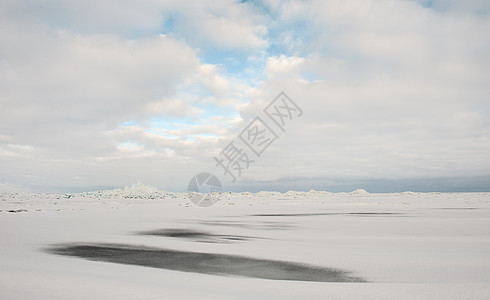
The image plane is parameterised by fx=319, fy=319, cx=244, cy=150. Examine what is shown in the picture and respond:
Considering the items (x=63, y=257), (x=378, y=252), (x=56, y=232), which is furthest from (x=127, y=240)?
(x=378, y=252)

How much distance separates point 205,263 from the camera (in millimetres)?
10875

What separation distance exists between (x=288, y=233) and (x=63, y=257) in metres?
11.7

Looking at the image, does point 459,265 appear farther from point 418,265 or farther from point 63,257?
point 63,257

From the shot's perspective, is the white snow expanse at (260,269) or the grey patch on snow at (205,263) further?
the grey patch on snow at (205,263)

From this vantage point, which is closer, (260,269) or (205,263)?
(260,269)

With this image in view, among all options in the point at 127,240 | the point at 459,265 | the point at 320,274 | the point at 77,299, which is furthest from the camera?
the point at 127,240

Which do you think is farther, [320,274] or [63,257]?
[63,257]

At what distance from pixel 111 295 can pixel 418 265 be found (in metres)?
9.04

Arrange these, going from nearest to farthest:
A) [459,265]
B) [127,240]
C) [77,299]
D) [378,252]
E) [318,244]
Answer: [77,299]
[459,265]
[378,252]
[318,244]
[127,240]

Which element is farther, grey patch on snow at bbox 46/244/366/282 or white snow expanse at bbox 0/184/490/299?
grey patch on snow at bbox 46/244/366/282

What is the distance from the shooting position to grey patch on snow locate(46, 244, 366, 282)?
30.1ft

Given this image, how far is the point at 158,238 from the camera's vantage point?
17094 millimetres

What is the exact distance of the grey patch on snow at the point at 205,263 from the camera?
9180mm

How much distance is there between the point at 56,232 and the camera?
62.1 feet
